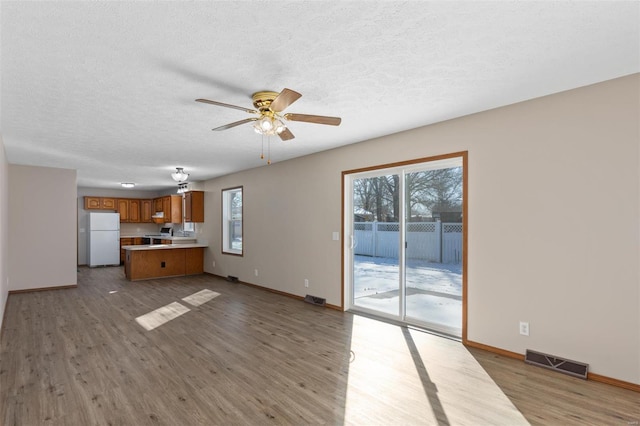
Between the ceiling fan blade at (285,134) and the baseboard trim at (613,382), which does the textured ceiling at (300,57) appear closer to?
the ceiling fan blade at (285,134)

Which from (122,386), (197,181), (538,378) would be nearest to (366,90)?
(538,378)

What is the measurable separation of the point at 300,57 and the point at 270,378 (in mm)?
2534

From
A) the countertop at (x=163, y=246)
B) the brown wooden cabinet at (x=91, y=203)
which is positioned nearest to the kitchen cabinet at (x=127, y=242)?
the brown wooden cabinet at (x=91, y=203)

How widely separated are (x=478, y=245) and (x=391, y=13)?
2551 millimetres

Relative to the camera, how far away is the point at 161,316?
474 centimetres

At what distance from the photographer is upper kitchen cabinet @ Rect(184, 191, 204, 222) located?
8.69 m

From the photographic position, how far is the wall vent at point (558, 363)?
2.81m

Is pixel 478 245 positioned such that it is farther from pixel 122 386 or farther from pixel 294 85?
pixel 122 386

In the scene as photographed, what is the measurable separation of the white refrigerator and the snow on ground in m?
8.34

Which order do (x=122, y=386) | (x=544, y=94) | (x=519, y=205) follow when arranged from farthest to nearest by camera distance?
1. (x=519, y=205)
2. (x=544, y=94)
3. (x=122, y=386)

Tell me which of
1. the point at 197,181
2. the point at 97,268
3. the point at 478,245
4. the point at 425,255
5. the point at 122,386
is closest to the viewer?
the point at 122,386

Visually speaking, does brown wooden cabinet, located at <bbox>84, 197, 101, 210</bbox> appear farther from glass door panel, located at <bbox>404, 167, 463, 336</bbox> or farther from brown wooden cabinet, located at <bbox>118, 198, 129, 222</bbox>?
glass door panel, located at <bbox>404, 167, 463, 336</bbox>

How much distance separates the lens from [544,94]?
3.02 metres

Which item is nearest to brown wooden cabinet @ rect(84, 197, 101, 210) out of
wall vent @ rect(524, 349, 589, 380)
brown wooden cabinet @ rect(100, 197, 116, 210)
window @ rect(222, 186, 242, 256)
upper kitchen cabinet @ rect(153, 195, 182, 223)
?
brown wooden cabinet @ rect(100, 197, 116, 210)
